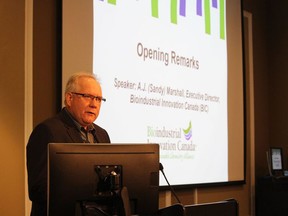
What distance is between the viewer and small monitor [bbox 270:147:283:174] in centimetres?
504

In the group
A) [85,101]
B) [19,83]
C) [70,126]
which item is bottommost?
[70,126]

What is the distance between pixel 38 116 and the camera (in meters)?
3.17

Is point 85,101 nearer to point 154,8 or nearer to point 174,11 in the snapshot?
point 154,8

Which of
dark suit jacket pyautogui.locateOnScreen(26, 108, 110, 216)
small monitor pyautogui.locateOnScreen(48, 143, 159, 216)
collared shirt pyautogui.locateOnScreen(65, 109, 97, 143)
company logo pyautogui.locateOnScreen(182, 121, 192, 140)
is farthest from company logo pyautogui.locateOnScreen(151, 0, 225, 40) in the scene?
small monitor pyautogui.locateOnScreen(48, 143, 159, 216)

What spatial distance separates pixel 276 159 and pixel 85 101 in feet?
10.7

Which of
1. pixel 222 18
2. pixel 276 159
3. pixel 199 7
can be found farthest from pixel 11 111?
pixel 276 159

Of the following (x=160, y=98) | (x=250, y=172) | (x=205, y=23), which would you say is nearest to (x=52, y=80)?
(x=160, y=98)

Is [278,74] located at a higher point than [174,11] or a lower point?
lower

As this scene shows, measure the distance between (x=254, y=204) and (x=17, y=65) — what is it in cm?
318

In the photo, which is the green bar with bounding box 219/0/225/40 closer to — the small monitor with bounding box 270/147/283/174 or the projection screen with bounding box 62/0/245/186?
the projection screen with bounding box 62/0/245/186

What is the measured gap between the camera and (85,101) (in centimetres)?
228

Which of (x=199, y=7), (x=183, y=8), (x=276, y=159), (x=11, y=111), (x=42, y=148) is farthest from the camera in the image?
(x=276, y=159)

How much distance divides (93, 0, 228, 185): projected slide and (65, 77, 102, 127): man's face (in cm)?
105

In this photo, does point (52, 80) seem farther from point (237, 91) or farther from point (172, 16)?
point (237, 91)
